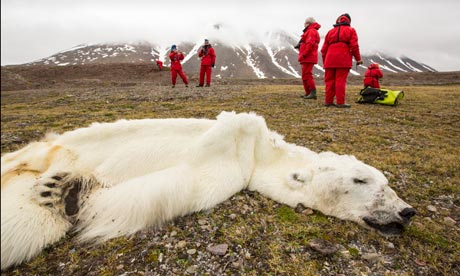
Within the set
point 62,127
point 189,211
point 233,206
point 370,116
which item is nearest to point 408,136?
point 370,116

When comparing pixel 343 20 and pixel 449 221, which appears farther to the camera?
pixel 343 20

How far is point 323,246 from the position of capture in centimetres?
272

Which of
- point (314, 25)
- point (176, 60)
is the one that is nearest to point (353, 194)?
point (314, 25)

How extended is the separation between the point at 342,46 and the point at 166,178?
27.3 feet

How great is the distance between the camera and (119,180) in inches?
129

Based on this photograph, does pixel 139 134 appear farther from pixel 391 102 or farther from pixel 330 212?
pixel 391 102

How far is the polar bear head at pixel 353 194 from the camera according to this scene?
3.01 metres

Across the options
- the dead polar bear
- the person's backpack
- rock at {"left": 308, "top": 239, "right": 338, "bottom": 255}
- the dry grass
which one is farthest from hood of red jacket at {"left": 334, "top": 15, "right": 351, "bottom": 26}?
rock at {"left": 308, "top": 239, "right": 338, "bottom": 255}

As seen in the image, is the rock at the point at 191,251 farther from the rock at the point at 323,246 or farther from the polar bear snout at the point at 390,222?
the polar bear snout at the point at 390,222

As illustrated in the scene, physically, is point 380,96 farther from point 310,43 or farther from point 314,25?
point 314,25

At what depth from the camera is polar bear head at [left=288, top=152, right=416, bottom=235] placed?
3.01 m

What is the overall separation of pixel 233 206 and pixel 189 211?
546 millimetres

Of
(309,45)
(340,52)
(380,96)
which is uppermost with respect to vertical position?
(309,45)

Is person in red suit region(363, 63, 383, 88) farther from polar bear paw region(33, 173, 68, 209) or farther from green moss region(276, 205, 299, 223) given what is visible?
polar bear paw region(33, 173, 68, 209)
